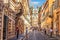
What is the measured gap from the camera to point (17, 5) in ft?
90.7

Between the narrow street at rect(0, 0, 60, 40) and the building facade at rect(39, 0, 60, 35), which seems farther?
the building facade at rect(39, 0, 60, 35)

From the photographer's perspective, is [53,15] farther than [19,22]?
Yes

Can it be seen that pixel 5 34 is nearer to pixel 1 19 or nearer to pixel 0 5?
pixel 1 19

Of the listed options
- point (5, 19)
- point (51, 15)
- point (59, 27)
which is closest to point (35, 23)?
point (51, 15)

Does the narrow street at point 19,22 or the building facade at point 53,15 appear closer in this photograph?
the narrow street at point 19,22

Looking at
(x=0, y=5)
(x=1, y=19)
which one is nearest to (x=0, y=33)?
(x=1, y=19)

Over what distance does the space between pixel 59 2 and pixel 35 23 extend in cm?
12456

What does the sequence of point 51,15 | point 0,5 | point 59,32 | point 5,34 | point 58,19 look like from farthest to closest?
point 51,15 → point 58,19 → point 59,32 → point 5,34 → point 0,5

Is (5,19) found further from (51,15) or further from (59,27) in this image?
(51,15)

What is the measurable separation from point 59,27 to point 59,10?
3182mm

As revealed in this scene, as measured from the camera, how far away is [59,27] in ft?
120

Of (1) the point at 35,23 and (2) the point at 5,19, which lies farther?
(1) the point at 35,23

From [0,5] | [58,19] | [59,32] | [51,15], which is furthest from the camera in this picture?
[51,15]

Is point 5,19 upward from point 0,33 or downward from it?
upward
